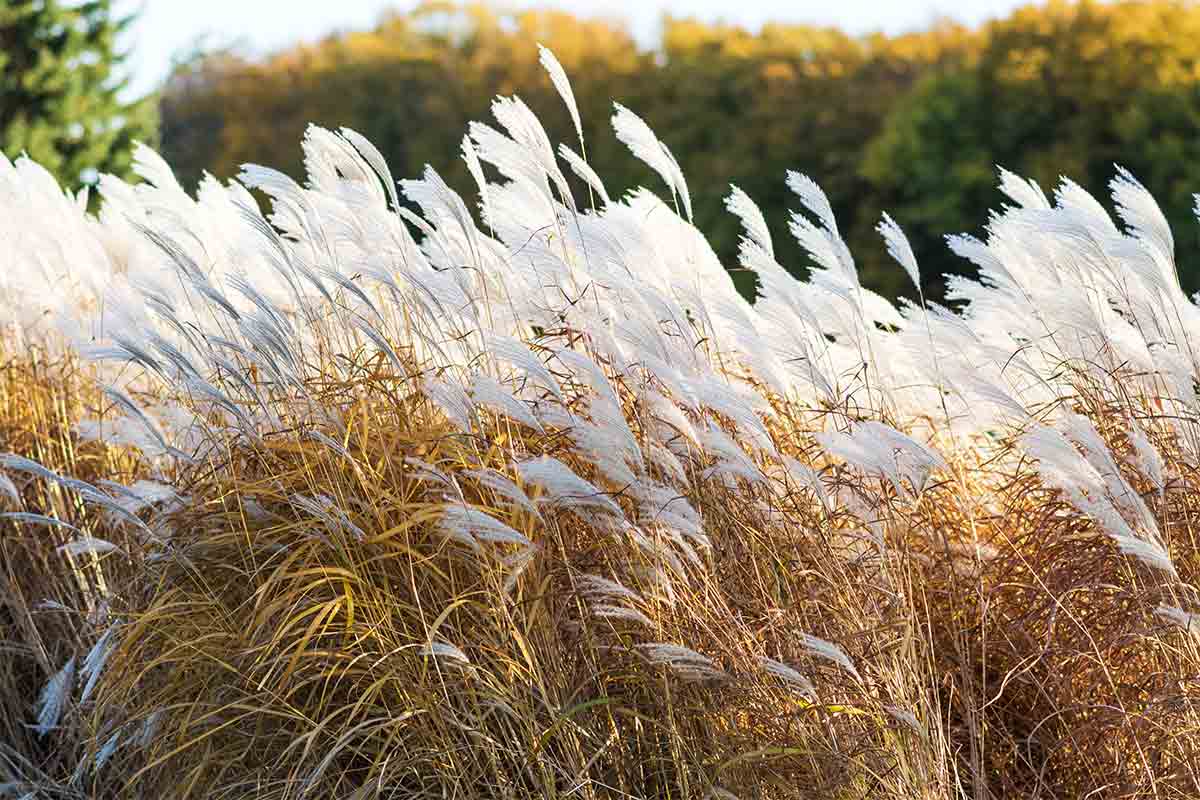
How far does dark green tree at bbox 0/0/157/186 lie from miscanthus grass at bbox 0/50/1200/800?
8.71m

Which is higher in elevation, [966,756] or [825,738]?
[825,738]

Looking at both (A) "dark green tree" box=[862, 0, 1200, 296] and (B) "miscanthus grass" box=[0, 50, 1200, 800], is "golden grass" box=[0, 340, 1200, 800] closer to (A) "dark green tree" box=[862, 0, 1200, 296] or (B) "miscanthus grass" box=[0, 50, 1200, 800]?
(B) "miscanthus grass" box=[0, 50, 1200, 800]

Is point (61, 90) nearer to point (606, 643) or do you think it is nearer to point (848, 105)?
point (848, 105)

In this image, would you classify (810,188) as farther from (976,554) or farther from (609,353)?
(976,554)

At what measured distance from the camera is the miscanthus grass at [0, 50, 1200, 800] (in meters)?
2.64

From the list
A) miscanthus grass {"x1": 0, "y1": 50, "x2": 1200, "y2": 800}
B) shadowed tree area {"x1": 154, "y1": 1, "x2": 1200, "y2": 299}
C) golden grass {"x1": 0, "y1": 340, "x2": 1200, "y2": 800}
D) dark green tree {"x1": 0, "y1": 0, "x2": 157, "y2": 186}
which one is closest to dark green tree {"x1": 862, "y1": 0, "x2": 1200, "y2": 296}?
shadowed tree area {"x1": 154, "y1": 1, "x2": 1200, "y2": 299}

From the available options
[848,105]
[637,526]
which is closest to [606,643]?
[637,526]

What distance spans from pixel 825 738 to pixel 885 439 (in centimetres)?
56

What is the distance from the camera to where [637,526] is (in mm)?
2797

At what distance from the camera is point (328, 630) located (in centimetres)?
279

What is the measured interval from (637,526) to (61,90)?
10.1 m

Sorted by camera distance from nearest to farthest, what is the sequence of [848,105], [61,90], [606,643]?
[606,643]
[61,90]
[848,105]

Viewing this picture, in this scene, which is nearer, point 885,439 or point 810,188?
point 885,439

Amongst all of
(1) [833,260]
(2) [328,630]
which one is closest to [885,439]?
(1) [833,260]
